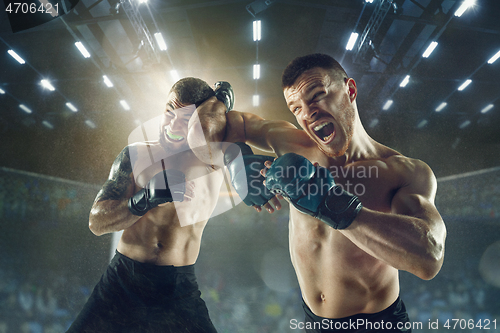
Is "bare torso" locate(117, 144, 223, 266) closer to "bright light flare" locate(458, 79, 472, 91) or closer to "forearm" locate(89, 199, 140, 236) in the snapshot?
"forearm" locate(89, 199, 140, 236)

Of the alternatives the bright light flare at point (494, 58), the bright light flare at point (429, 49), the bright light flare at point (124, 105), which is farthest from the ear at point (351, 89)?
the bright light flare at point (124, 105)

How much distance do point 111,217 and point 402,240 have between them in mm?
1826

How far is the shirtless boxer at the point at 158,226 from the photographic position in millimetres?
1602

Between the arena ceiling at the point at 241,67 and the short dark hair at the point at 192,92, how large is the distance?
1237 mm

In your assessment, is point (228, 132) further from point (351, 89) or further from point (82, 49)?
point (82, 49)

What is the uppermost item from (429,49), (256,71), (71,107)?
(429,49)

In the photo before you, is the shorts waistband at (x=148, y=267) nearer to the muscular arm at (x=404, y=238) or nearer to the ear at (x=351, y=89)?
the muscular arm at (x=404, y=238)

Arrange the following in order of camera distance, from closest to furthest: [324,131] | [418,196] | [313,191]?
[313,191] → [418,196] → [324,131]

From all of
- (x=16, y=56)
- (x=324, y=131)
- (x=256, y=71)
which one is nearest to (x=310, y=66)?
(x=324, y=131)

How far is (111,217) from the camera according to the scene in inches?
65.2

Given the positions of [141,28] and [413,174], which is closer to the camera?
[413,174]

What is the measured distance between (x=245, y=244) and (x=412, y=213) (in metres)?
4.89

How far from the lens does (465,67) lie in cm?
335

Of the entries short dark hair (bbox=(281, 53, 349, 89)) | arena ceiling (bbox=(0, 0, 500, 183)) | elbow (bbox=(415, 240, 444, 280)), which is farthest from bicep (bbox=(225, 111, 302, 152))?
arena ceiling (bbox=(0, 0, 500, 183))
